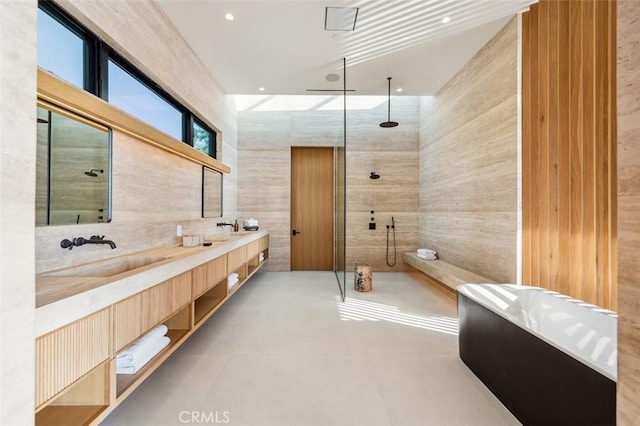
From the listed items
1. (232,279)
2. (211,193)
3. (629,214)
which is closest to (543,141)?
(629,214)

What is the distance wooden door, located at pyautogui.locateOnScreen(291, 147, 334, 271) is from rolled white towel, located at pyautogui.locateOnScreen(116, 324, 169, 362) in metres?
4.08

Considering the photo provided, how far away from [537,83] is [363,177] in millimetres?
3358

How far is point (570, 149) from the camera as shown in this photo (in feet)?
7.65

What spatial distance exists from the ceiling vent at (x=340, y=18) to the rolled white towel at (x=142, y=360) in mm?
3450

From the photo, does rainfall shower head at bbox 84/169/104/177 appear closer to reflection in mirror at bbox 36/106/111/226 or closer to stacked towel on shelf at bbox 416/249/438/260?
reflection in mirror at bbox 36/106/111/226

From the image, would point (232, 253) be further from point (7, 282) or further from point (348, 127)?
point (348, 127)

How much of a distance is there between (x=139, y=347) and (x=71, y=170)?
4.25 feet

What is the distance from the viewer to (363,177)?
571 cm

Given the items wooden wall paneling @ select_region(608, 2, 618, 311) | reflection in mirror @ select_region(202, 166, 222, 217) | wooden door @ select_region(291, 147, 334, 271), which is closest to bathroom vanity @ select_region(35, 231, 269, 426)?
reflection in mirror @ select_region(202, 166, 222, 217)

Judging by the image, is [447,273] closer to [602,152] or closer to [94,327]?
[602,152]

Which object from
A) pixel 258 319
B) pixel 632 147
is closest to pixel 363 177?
pixel 258 319

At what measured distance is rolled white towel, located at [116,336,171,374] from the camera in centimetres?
162

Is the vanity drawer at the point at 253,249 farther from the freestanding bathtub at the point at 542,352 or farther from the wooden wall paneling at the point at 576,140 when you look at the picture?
the wooden wall paneling at the point at 576,140

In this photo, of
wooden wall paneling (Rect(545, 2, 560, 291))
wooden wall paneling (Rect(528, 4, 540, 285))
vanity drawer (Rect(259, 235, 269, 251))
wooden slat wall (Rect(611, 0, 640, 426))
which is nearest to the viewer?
wooden slat wall (Rect(611, 0, 640, 426))
